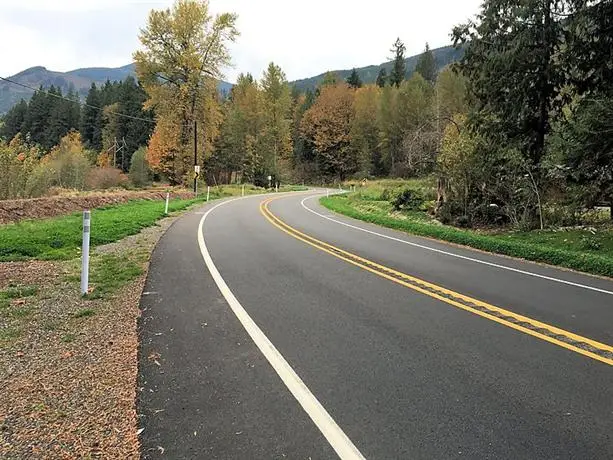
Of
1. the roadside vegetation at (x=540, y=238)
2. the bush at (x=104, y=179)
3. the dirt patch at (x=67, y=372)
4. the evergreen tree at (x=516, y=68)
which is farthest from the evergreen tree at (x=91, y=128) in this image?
the dirt patch at (x=67, y=372)

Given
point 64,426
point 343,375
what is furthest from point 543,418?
point 64,426

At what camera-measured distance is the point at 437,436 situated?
3289mm

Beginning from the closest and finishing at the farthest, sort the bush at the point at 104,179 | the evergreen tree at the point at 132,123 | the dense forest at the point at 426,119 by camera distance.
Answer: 1. the dense forest at the point at 426,119
2. the bush at the point at 104,179
3. the evergreen tree at the point at 132,123

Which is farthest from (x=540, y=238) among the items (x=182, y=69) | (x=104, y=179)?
(x=104, y=179)

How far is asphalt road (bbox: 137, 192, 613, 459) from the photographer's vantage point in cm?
326

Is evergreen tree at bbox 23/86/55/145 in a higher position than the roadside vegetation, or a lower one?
higher

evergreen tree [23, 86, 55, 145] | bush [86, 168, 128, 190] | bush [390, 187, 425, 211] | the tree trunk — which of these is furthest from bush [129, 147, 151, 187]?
evergreen tree [23, 86, 55, 145]

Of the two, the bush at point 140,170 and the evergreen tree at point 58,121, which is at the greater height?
the evergreen tree at point 58,121

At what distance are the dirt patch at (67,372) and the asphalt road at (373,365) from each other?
186 mm

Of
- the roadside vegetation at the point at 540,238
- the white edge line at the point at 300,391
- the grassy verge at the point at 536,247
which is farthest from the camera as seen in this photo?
the roadside vegetation at the point at 540,238

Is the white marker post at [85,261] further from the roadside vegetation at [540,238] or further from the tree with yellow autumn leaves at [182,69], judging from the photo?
the tree with yellow autumn leaves at [182,69]

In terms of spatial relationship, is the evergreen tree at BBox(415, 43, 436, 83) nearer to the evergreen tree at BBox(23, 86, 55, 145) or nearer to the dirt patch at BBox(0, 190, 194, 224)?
the evergreen tree at BBox(23, 86, 55, 145)

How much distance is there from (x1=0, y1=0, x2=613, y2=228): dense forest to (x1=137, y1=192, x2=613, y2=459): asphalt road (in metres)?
7.91

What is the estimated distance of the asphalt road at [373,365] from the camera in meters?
3.26
